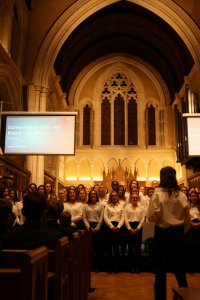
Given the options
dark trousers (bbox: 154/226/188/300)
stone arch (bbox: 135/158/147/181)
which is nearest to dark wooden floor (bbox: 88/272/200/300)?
dark trousers (bbox: 154/226/188/300)

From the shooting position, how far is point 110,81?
15.9 metres

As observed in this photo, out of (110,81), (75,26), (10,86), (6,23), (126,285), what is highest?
(110,81)

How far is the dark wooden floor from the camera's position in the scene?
3488 mm

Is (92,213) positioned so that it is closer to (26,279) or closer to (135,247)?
(135,247)

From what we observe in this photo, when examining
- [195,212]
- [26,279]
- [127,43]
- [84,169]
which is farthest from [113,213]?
[127,43]

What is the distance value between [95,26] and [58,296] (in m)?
12.9

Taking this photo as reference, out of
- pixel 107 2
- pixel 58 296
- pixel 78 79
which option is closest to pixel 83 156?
pixel 78 79

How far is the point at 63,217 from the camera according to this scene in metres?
3.44

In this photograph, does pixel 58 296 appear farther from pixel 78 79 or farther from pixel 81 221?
pixel 78 79

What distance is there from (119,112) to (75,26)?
618 cm

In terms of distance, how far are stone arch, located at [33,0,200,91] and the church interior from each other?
0.10ft

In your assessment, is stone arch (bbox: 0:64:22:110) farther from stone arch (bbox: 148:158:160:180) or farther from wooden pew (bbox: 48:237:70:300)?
stone arch (bbox: 148:158:160:180)

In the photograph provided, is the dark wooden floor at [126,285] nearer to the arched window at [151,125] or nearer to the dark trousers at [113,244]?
the dark trousers at [113,244]

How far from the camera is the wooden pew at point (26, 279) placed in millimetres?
1038
